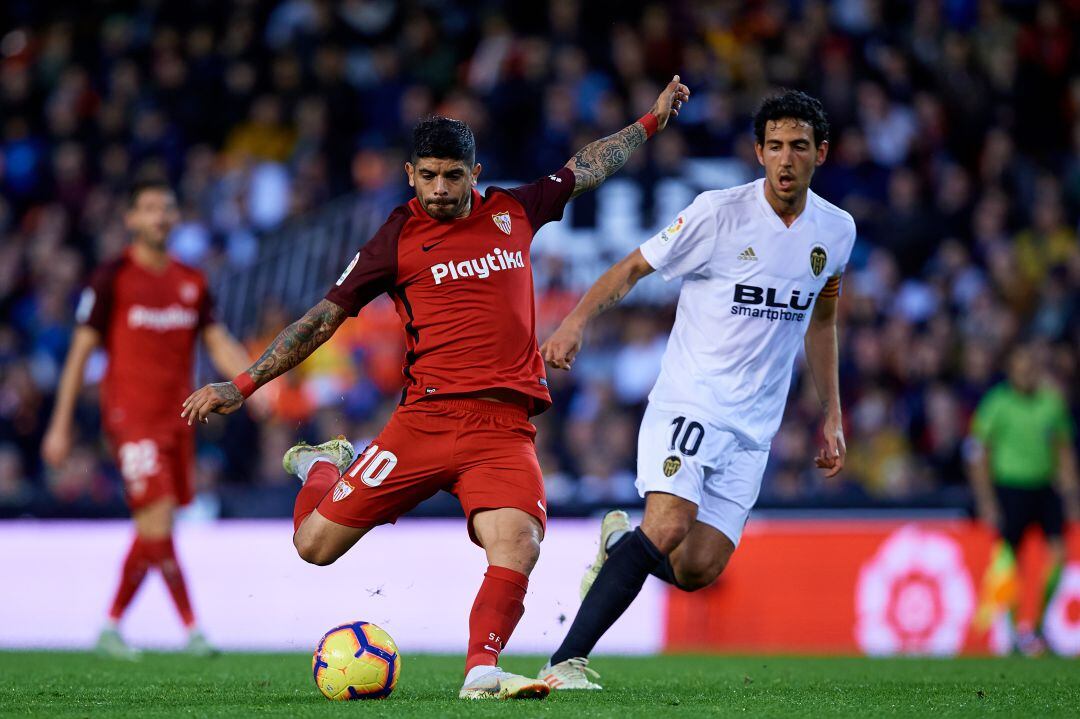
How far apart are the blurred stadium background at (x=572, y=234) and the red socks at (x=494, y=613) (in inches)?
190

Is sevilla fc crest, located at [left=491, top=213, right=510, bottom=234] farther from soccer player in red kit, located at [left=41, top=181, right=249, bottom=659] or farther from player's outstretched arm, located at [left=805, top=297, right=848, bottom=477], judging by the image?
soccer player in red kit, located at [left=41, top=181, right=249, bottom=659]

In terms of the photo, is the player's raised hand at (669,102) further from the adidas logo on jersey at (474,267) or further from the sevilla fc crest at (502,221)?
the adidas logo on jersey at (474,267)

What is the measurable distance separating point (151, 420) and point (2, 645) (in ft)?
10.2

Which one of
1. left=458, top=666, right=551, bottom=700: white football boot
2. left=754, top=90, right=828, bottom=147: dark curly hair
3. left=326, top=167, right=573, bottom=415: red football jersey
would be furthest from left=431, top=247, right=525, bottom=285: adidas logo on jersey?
left=458, top=666, right=551, bottom=700: white football boot

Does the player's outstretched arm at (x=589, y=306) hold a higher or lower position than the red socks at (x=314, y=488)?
higher

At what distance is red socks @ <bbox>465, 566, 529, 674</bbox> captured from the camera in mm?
5617

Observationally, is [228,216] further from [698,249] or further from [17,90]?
[698,249]

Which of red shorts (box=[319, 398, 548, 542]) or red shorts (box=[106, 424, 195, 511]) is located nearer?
red shorts (box=[319, 398, 548, 542])

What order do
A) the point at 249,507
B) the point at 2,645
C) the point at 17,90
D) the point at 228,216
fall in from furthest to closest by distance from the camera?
the point at 17,90 → the point at 228,216 → the point at 249,507 → the point at 2,645

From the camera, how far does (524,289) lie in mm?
6141

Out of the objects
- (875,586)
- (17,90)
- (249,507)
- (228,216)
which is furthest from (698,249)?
(17,90)

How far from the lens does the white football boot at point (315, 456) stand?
6.61 metres

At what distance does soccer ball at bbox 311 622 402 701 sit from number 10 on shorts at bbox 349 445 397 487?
0.57 m

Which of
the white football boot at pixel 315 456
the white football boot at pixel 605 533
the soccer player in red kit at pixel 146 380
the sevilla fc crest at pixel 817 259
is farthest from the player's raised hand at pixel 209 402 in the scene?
the soccer player in red kit at pixel 146 380
